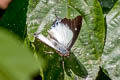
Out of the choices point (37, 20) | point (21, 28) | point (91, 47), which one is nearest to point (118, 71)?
point (91, 47)

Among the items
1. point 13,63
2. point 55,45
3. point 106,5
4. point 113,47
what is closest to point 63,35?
point 55,45

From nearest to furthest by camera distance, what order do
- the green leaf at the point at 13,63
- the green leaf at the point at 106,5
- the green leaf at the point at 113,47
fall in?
the green leaf at the point at 13,63
the green leaf at the point at 113,47
the green leaf at the point at 106,5

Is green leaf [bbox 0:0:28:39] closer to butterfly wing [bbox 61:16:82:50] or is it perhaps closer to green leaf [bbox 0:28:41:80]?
butterfly wing [bbox 61:16:82:50]

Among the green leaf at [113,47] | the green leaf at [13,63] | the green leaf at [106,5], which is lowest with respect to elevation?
the green leaf at [113,47]

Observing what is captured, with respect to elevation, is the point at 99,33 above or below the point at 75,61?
above

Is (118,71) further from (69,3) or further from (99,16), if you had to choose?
(69,3)

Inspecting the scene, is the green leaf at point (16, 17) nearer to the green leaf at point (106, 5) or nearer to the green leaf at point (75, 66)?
the green leaf at point (75, 66)

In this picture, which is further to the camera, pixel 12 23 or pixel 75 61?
pixel 12 23

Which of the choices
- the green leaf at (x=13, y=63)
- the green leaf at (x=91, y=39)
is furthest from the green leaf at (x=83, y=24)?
the green leaf at (x=13, y=63)
